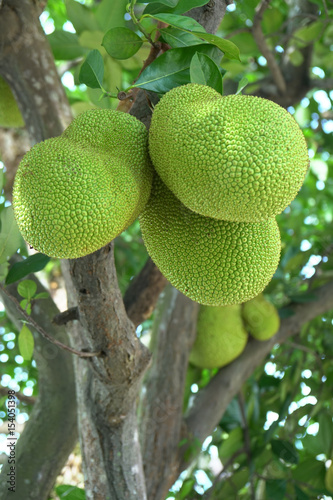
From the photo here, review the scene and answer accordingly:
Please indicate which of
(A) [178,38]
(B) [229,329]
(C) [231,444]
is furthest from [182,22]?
(C) [231,444]

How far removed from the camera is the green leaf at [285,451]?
5.02 ft

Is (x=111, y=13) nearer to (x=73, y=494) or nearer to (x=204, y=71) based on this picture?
(x=204, y=71)

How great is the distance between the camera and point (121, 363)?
932mm

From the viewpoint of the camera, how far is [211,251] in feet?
2.56

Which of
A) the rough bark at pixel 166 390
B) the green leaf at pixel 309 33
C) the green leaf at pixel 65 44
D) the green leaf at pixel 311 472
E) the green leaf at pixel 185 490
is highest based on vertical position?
the green leaf at pixel 65 44

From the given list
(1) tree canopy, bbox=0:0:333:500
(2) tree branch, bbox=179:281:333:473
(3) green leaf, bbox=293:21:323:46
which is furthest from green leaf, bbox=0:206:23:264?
(3) green leaf, bbox=293:21:323:46

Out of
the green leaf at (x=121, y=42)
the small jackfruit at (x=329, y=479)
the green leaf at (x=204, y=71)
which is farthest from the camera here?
the small jackfruit at (x=329, y=479)

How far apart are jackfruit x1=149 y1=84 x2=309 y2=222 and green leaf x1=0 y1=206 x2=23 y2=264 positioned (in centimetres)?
34

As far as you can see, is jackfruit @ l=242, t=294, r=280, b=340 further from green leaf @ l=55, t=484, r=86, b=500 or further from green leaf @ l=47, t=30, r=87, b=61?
green leaf @ l=47, t=30, r=87, b=61

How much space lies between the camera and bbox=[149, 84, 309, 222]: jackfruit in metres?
0.65

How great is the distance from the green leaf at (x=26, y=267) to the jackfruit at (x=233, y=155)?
38 centimetres

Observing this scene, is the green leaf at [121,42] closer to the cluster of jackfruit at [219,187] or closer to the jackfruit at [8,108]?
the cluster of jackfruit at [219,187]

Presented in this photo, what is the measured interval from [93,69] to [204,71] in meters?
0.22

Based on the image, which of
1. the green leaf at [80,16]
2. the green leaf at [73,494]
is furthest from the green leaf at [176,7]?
the green leaf at [73,494]
